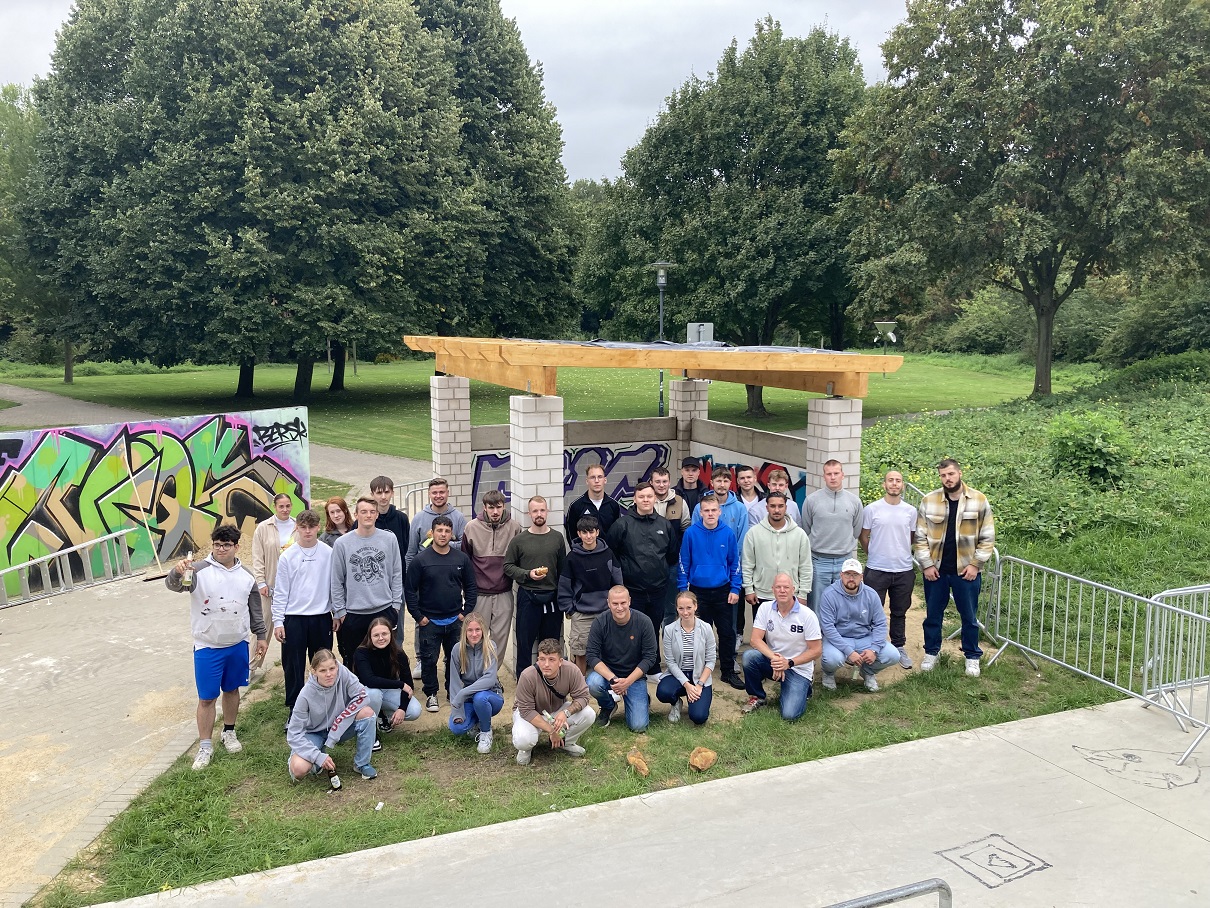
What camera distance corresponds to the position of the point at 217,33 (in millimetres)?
24609

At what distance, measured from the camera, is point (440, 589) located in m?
7.13

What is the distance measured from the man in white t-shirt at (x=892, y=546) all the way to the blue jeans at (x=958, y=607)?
22 centimetres

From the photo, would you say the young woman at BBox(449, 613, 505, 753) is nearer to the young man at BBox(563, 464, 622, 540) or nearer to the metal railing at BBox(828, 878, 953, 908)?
the young man at BBox(563, 464, 622, 540)

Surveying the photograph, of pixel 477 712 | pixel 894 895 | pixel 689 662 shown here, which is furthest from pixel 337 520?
pixel 894 895

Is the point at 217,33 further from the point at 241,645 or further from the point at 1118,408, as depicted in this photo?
the point at 1118,408

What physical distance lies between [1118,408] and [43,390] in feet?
128

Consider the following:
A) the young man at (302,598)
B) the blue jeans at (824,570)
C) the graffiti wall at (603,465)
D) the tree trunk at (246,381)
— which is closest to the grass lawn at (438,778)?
the young man at (302,598)

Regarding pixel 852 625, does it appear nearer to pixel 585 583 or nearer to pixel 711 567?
pixel 711 567

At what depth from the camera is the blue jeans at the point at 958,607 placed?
311 inches

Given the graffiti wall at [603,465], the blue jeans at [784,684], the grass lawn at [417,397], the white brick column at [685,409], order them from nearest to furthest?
the blue jeans at [784,684] < the graffiti wall at [603,465] < the white brick column at [685,409] < the grass lawn at [417,397]

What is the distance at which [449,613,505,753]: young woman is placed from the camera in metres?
6.73

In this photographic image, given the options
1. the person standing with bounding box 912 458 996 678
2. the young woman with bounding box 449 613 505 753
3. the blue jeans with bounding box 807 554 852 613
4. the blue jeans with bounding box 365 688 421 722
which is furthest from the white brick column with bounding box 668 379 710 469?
the blue jeans with bounding box 365 688 421 722

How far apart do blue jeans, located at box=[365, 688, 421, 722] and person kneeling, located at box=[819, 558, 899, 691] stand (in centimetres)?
349

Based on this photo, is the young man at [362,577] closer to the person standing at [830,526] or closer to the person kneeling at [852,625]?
the person kneeling at [852,625]
